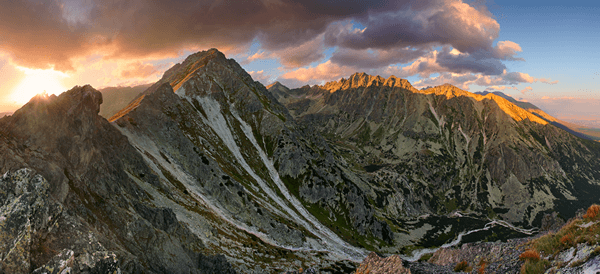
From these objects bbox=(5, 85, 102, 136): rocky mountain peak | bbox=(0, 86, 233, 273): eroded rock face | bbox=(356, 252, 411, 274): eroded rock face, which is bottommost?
bbox=(356, 252, 411, 274): eroded rock face

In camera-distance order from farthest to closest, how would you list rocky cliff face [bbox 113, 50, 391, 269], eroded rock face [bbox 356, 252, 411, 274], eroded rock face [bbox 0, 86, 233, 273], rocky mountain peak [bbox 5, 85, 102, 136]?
rocky cliff face [bbox 113, 50, 391, 269] < rocky mountain peak [bbox 5, 85, 102, 136] < eroded rock face [bbox 356, 252, 411, 274] < eroded rock face [bbox 0, 86, 233, 273]

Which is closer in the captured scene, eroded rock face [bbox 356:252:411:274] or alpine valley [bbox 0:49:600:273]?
alpine valley [bbox 0:49:600:273]

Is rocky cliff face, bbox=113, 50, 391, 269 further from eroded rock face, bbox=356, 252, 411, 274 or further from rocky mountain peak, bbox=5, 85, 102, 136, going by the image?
eroded rock face, bbox=356, 252, 411, 274

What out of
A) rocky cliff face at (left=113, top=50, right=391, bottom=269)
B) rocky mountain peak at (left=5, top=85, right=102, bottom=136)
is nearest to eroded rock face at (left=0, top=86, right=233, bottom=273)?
rocky mountain peak at (left=5, top=85, right=102, bottom=136)

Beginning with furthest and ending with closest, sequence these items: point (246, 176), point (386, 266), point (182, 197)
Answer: point (246, 176), point (182, 197), point (386, 266)

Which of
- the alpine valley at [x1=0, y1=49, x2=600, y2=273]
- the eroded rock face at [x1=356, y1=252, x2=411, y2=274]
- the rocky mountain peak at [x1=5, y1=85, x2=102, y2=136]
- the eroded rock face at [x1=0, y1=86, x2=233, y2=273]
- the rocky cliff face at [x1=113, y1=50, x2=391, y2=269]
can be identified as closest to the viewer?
the eroded rock face at [x1=0, y1=86, x2=233, y2=273]

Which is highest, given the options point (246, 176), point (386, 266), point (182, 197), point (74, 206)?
point (74, 206)

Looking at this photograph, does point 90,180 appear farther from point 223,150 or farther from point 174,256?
point 223,150

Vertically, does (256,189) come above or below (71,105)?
below

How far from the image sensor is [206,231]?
68.1 metres

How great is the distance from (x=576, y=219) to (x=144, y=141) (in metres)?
117

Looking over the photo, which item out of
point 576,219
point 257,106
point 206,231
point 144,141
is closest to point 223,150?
point 144,141

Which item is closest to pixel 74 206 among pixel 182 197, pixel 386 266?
pixel 386 266

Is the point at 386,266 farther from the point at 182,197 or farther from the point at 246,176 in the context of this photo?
the point at 246,176
